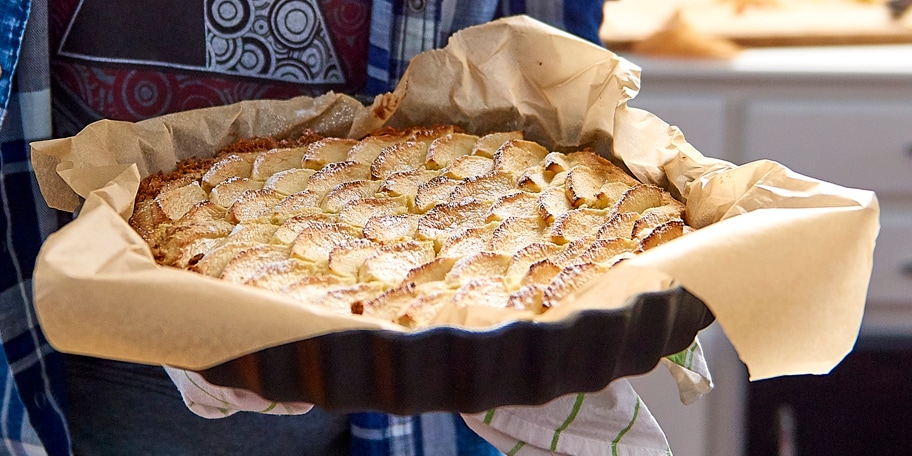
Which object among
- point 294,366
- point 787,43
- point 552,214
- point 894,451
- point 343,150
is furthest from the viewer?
point 787,43

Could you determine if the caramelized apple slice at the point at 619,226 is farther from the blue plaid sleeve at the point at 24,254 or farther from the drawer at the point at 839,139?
the drawer at the point at 839,139

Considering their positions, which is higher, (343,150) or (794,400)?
(343,150)

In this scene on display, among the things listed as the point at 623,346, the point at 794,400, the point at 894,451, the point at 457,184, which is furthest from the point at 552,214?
the point at 894,451

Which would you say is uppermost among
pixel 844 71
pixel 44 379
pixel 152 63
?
pixel 152 63

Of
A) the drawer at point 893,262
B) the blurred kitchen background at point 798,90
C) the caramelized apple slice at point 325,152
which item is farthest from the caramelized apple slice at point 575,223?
the drawer at point 893,262

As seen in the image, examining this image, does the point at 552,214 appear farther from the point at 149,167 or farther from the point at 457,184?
the point at 149,167

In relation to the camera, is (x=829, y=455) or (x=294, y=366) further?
(x=829, y=455)

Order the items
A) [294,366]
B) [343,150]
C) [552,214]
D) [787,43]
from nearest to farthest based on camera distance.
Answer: [294,366], [552,214], [343,150], [787,43]

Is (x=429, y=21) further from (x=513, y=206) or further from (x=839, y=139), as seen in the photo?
(x=839, y=139)

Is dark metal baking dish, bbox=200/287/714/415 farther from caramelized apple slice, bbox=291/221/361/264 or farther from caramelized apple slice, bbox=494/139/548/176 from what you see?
caramelized apple slice, bbox=494/139/548/176
